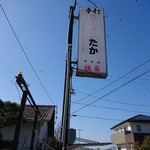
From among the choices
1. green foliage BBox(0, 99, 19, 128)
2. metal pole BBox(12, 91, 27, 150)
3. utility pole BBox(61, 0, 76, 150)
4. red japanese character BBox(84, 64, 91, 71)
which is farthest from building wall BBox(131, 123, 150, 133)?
metal pole BBox(12, 91, 27, 150)

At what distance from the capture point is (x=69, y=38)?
889 centimetres

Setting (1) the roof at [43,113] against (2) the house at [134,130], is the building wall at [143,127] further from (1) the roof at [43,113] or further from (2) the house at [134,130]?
(1) the roof at [43,113]

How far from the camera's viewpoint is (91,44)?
9.42 m

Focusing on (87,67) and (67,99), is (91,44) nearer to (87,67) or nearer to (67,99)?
(87,67)

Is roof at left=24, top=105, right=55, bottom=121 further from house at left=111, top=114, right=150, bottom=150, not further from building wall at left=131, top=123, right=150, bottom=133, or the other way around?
building wall at left=131, top=123, right=150, bottom=133

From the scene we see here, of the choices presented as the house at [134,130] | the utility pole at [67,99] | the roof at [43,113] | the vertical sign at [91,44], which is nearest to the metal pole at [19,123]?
the utility pole at [67,99]

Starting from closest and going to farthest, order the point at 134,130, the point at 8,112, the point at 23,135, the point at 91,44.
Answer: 1. the point at 91,44
2. the point at 8,112
3. the point at 23,135
4. the point at 134,130

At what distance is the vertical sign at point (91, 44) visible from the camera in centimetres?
889

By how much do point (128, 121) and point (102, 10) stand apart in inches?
780

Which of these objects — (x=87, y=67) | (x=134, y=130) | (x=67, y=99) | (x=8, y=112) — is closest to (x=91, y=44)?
(x=87, y=67)

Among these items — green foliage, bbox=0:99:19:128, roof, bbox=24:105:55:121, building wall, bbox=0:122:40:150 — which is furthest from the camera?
roof, bbox=24:105:55:121

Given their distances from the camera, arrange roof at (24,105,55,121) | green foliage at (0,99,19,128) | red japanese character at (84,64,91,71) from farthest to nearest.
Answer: roof at (24,105,55,121) → green foliage at (0,99,19,128) → red japanese character at (84,64,91,71)

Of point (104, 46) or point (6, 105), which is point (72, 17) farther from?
point (6, 105)

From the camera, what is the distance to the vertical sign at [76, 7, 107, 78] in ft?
29.2
